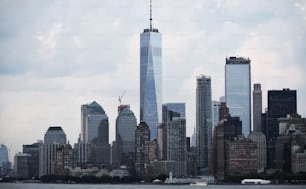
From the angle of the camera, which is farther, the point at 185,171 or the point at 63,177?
the point at 185,171

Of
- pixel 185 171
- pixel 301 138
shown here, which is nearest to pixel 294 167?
pixel 301 138

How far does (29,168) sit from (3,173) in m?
6.54

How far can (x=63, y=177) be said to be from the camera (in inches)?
6959

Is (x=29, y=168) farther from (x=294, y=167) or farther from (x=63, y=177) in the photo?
(x=294, y=167)

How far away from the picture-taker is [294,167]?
17025cm

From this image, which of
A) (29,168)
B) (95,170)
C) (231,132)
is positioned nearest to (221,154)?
(231,132)

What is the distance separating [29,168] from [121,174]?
94.5ft

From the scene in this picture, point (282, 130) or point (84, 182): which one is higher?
point (282, 130)

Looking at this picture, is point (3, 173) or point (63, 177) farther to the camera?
point (3, 173)

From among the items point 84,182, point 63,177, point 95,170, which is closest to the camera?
point 84,182

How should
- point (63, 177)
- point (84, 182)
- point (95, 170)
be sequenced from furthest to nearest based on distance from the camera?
point (95, 170) < point (63, 177) < point (84, 182)

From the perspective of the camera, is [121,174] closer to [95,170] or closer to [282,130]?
[95,170]

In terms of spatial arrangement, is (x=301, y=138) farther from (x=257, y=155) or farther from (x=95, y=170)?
(x=95, y=170)

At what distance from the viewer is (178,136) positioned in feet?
641
